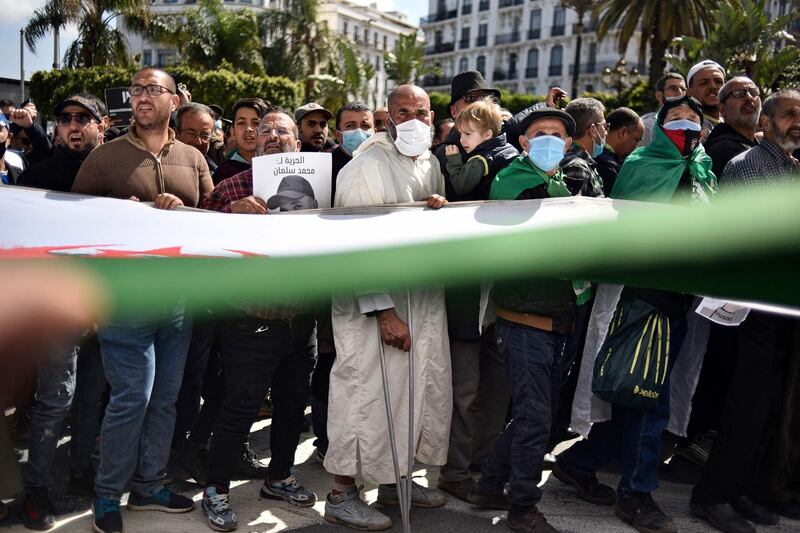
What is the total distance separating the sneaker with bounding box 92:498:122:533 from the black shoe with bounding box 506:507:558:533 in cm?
173

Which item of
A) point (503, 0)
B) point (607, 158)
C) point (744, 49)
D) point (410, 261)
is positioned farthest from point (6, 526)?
point (503, 0)

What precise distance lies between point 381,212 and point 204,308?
85cm

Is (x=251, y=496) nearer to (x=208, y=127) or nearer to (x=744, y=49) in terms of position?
(x=208, y=127)

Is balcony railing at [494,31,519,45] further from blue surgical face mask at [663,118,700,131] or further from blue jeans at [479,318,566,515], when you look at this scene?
blue jeans at [479,318,566,515]

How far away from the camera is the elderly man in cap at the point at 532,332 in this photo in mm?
3543

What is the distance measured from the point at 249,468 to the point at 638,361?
6.88 ft

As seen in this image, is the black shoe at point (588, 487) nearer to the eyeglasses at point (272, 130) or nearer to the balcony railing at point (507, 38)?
the eyeglasses at point (272, 130)

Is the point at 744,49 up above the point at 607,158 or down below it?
above

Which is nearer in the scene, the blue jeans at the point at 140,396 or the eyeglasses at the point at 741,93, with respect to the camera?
the blue jeans at the point at 140,396

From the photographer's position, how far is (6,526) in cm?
347

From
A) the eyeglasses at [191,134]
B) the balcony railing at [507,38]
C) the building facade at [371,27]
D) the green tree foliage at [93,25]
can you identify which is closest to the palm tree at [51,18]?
the green tree foliage at [93,25]

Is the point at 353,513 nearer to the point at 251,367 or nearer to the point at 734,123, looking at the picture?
the point at 251,367

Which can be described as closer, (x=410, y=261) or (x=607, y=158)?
(x=410, y=261)

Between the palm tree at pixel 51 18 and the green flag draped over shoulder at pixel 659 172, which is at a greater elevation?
the palm tree at pixel 51 18
